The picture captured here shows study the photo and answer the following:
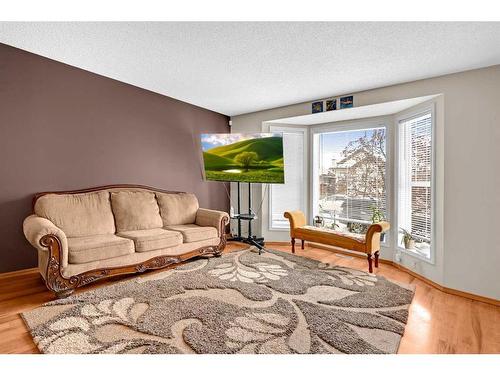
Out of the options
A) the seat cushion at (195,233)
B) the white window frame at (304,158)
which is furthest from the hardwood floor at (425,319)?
the white window frame at (304,158)

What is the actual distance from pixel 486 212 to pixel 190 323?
10.2 ft

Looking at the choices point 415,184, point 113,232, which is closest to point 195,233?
point 113,232

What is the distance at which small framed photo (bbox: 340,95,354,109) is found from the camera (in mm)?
3846

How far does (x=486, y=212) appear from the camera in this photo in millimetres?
2738

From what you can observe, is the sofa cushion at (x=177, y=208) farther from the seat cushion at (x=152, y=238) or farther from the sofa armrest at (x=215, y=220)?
the seat cushion at (x=152, y=238)

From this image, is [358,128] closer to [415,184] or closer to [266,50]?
[415,184]

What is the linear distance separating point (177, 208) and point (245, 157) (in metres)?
1.35

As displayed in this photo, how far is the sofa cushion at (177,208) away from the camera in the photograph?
3975 mm

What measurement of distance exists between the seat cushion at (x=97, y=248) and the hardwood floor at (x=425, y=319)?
36 cm

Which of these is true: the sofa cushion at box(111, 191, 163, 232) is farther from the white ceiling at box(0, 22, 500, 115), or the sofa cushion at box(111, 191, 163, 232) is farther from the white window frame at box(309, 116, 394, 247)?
the white window frame at box(309, 116, 394, 247)

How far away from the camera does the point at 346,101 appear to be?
388 cm

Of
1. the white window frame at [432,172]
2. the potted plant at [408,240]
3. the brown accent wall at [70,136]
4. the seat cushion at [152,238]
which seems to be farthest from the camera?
the potted plant at [408,240]
